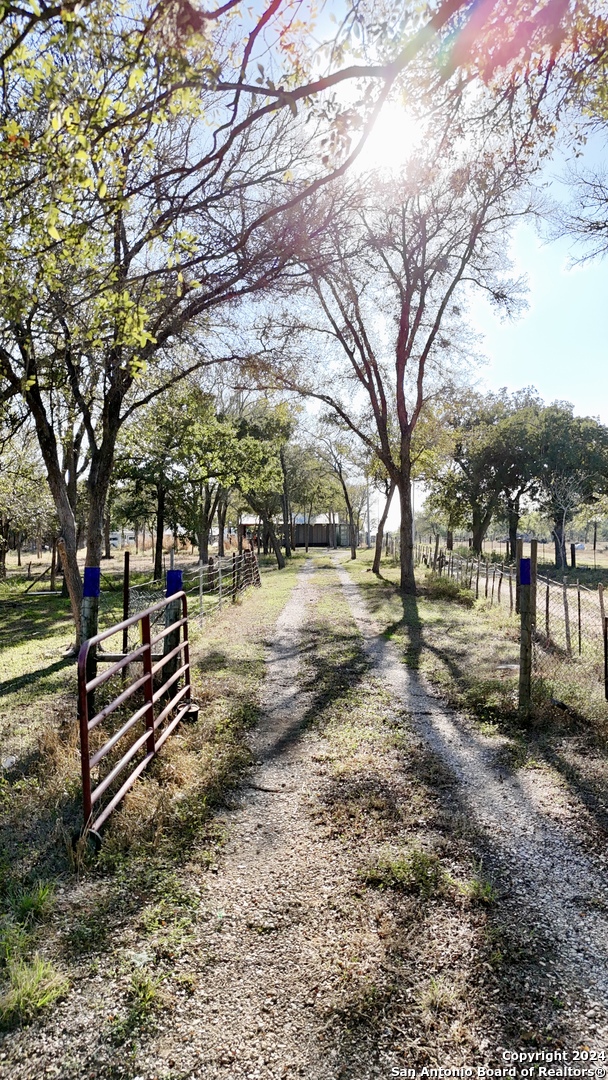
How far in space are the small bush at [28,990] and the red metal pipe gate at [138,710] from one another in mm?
931

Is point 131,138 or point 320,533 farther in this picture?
point 320,533

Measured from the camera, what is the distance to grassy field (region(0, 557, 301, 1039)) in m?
2.58

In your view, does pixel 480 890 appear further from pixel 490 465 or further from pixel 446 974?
pixel 490 465

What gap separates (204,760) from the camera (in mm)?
4695

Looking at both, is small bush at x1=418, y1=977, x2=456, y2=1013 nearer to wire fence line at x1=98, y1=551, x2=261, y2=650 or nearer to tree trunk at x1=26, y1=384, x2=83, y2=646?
tree trunk at x1=26, y1=384, x2=83, y2=646

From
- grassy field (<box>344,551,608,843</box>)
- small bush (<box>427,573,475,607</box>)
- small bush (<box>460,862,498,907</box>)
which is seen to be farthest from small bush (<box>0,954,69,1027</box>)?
small bush (<box>427,573,475,607</box>)

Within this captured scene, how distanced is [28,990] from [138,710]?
228 centimetres

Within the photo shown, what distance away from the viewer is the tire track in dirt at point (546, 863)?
8.00 ft

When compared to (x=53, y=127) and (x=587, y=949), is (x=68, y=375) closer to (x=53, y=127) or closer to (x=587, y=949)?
(x=53, y=127)

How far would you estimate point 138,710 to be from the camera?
15.0ft

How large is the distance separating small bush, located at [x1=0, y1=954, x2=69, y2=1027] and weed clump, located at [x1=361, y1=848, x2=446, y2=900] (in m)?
1.60

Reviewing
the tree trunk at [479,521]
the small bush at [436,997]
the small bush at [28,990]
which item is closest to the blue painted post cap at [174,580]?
the small bush at [28,990]

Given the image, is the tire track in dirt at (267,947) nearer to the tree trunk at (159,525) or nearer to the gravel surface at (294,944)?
the gravel surface at (294,944)

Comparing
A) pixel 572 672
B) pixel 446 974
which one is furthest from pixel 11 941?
pixel 572 672
